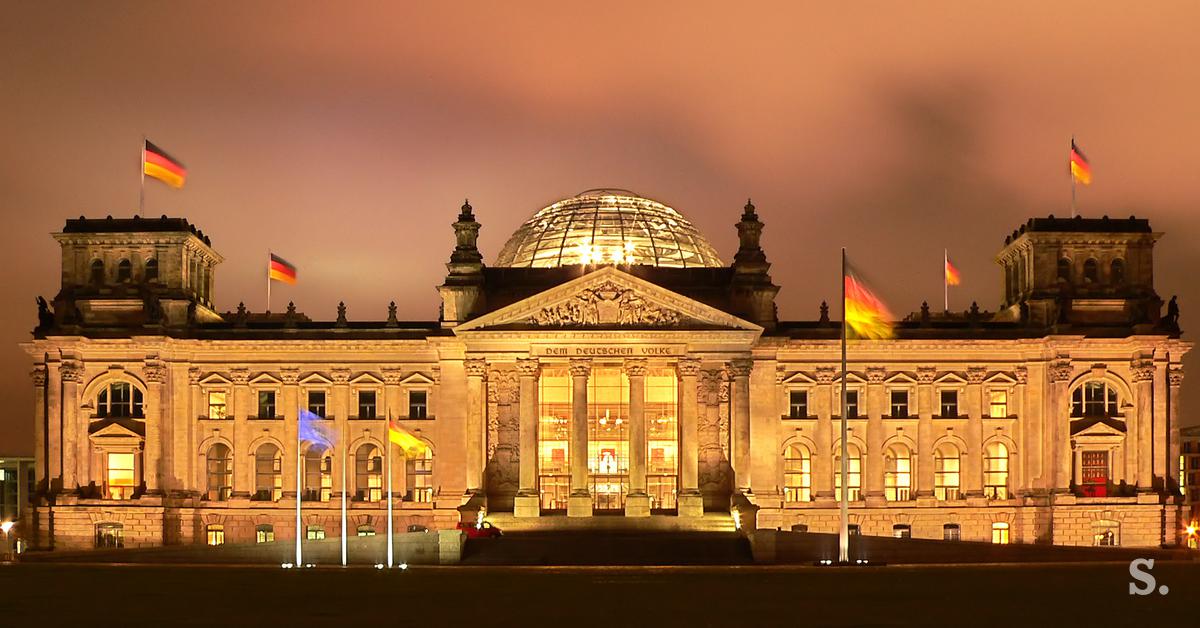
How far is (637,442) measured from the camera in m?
95.0

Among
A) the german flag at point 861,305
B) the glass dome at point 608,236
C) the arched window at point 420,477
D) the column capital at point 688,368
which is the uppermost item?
the glass dome at point 608,236

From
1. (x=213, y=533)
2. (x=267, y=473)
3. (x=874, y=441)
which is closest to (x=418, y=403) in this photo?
(x=267, y=473)

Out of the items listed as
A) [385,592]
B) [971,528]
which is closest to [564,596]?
[385,592]

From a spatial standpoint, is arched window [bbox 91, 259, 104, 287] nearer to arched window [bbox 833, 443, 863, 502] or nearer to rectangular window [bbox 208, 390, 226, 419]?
rectangular window [bbox 208, 390, 226, 419]

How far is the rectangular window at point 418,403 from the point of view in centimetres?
10281

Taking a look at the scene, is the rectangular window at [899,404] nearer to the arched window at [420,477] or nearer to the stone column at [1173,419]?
the stone column at [1173,419]

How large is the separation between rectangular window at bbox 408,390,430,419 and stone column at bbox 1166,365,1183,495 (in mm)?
45575

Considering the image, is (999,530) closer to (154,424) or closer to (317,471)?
(317,471)

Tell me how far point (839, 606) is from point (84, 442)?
67923 mm

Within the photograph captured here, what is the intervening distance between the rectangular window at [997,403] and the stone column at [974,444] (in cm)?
73

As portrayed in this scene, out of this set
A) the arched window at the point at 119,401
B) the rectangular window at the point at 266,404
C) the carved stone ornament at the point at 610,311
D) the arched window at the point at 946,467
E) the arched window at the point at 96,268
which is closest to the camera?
the carved stone ornament at the point at 610,311

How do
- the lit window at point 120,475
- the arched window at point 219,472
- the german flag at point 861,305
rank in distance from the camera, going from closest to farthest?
the german flag at point 861,305 → the lit window at point 120,475 → the arched window at point 219,472

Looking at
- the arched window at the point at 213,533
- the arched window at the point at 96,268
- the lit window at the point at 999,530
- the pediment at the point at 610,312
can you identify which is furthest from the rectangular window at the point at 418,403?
the lit window at the point at 999,530

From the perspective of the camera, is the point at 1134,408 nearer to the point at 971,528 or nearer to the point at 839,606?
the point at 971,528
